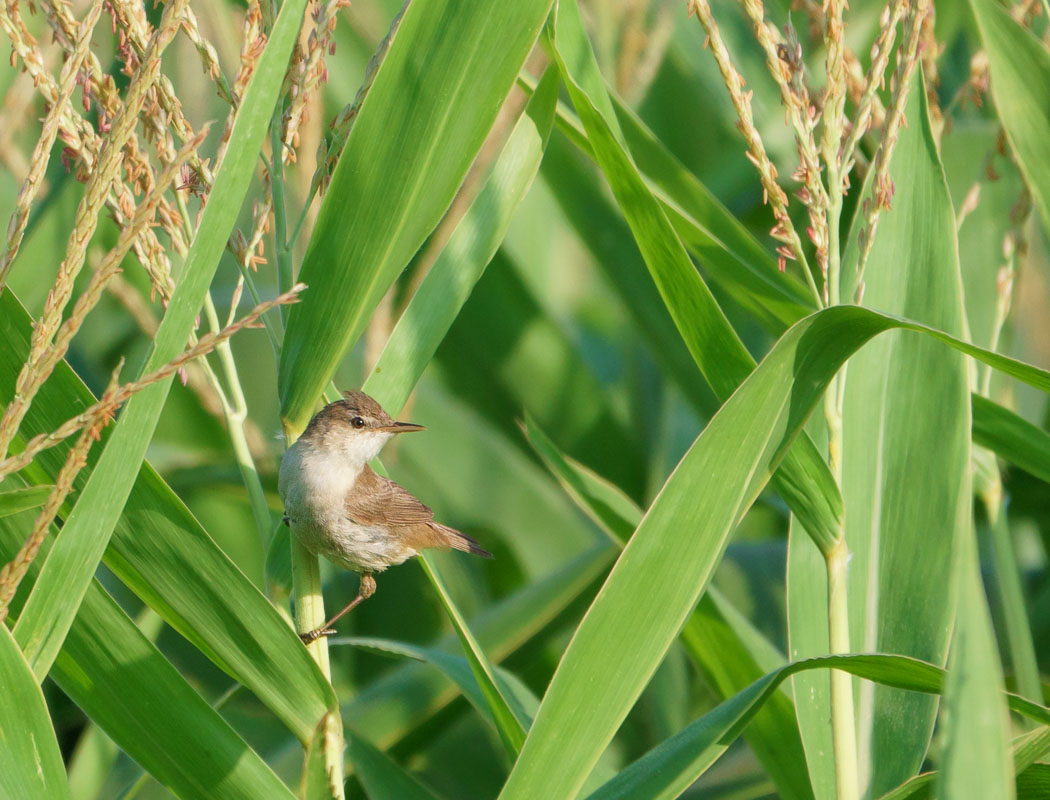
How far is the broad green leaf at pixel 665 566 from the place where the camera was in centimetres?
124

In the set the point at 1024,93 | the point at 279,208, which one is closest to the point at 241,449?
the point at 279,208

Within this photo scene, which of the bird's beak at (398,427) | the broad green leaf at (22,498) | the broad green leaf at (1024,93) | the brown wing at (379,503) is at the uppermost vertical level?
the broad green leaf at (1024,93)

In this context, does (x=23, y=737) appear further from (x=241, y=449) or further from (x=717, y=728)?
(x=717, y=728)

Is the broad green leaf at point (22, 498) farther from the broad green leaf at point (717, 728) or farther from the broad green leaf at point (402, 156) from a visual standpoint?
the broad green leaf at point (717, 728)

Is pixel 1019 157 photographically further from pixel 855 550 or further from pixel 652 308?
pixel 652 308

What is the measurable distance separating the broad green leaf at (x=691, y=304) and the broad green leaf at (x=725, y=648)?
1.51ft

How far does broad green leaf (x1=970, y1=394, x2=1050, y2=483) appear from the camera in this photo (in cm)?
175

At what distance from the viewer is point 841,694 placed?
145cm

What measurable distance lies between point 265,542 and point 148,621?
117 centimetres

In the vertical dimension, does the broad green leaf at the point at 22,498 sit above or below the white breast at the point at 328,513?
above

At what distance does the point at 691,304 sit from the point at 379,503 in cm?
81

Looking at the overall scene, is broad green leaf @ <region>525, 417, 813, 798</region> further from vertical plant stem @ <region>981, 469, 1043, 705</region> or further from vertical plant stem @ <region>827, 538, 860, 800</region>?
vertical plant stem @ <region>981, 469, 1043, 705</region>

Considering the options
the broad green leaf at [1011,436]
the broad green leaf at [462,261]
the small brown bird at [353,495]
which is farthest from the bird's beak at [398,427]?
the broad green leaf at [1011,436]

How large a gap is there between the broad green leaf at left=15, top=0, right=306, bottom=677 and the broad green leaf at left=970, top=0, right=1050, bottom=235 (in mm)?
1226
